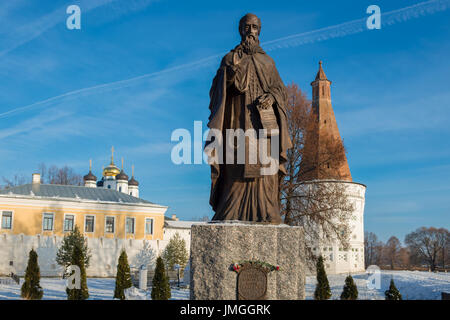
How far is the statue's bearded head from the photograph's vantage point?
21.2 ft

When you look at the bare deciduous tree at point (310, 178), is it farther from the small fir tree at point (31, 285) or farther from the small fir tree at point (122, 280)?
the small fir tree at point (31, 285)

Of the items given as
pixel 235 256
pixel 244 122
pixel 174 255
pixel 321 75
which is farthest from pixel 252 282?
pixel 174 255

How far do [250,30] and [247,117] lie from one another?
1254 mm

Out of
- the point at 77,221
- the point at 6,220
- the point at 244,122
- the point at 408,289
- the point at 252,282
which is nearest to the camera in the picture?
the point at 252,282

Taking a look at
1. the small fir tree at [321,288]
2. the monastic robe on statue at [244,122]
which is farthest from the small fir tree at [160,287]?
the monastic robe on statue at [244,122]

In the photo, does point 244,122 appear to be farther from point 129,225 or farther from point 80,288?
point 129,225

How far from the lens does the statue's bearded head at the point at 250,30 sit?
6.45m

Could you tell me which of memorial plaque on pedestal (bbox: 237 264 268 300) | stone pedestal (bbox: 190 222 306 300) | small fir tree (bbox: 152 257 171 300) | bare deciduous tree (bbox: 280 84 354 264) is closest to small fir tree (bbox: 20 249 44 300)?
small fir tree (bbox: 152 257 171 300)

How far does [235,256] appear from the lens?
560cm

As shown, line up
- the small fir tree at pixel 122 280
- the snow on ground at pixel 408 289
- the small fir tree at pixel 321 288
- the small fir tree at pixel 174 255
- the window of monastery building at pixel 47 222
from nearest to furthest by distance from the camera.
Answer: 1. the small fir tree at pixel 321 288
2. the small fir tree at pixel 122 280
3. the snow on ground at pixel 408 289
4. the window of monastery building at pixel 47 222
5. the small fir tree at pixel 174 255

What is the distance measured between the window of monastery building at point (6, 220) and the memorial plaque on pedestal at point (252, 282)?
109 ft

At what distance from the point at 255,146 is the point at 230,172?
49cm

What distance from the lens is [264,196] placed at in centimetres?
610
